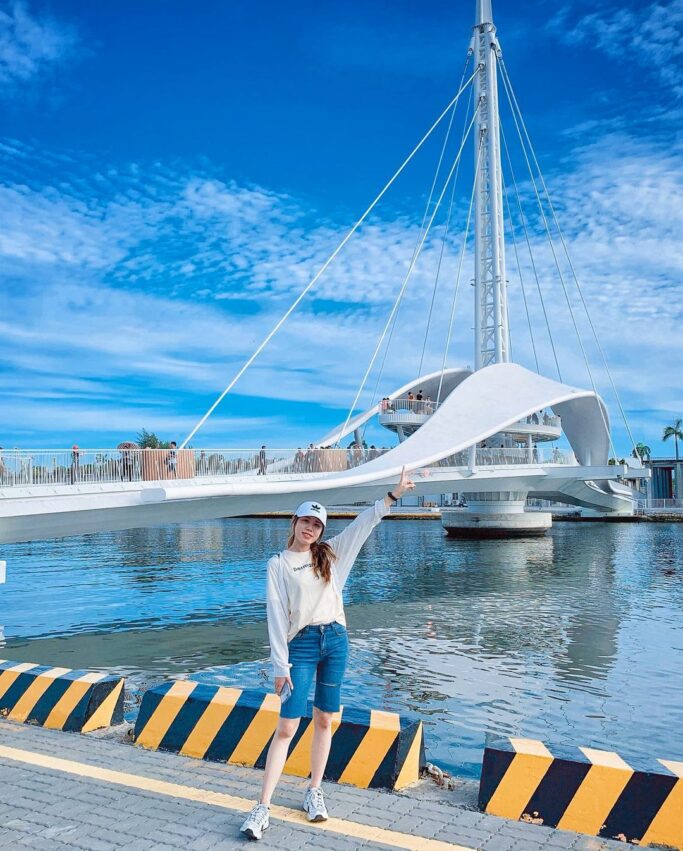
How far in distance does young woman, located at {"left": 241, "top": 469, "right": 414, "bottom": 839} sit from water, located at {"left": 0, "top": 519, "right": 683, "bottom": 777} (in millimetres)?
3213

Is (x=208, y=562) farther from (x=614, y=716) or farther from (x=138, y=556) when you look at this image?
(x=614, y=716)

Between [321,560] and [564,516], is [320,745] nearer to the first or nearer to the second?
[321,560]

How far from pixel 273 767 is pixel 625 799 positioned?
74.5 inches

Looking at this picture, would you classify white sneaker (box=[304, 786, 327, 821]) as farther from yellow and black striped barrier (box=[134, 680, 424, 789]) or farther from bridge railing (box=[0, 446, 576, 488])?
bridge railing (box=[0, 446, 576, 488])

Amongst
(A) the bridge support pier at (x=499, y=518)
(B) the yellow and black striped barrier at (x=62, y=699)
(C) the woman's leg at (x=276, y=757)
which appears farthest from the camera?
(A) the bridge support pier at (x=499, y=518)

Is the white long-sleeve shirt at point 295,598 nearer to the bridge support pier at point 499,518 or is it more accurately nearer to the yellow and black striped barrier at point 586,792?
the yellow and black striped barrier at point 586,792

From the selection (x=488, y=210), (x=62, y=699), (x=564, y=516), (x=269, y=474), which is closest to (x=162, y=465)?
(x=269, y=474)

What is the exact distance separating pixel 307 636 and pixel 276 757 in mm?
633

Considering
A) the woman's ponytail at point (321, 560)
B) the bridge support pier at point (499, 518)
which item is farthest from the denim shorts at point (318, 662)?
the bridge support pier at point (499, 518)

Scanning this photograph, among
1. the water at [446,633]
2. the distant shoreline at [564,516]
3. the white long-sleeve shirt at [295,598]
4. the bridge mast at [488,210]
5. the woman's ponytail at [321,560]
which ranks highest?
the bridge mast at [488,210]

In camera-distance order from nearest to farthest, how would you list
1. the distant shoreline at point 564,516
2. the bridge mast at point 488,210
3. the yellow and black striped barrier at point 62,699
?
the yellow and black striped barrier at point 62,699 < the bridge mast at point 488,210 < the distant shoreline at point 564,516

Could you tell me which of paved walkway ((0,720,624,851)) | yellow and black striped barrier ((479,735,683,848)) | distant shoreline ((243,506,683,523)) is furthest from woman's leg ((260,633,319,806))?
distant shoreline ((243,506,683,523))

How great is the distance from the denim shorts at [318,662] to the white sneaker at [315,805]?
45 cm

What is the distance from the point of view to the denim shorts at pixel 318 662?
14.0 ft
